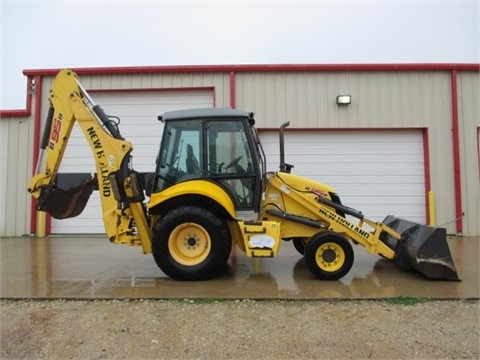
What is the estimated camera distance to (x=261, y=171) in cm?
580

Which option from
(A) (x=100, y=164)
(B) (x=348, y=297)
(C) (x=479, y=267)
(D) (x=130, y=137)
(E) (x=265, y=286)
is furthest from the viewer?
Answer: (D) (x=130, y=137)


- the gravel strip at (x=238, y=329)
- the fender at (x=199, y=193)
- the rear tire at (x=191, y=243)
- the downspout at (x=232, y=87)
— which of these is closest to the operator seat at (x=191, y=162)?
the fender at (x=199, y=193)

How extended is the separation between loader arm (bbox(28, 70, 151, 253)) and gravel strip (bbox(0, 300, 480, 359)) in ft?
4.28

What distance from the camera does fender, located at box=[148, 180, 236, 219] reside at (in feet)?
17.7

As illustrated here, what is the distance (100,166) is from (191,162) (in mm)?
1290

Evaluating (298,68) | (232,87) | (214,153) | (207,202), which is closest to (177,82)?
(232,87)

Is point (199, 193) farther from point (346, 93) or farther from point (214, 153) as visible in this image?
point (346, 93)

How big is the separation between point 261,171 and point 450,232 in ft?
23.5

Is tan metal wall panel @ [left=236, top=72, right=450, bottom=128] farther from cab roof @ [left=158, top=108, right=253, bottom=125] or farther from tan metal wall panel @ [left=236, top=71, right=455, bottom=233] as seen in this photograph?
cab roof @ [left=158, top=108, right=253, bottom=125]

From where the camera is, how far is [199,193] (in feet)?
17.7

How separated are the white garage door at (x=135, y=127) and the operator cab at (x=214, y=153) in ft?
17.8

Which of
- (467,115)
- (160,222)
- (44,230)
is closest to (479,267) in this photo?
(160,222)

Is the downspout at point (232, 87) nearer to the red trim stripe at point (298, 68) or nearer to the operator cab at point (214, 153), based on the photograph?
the red trim stripe at point (298, 68)

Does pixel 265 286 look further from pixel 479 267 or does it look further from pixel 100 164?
pixel 479 267
